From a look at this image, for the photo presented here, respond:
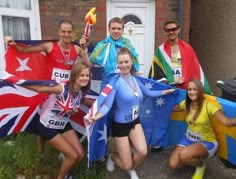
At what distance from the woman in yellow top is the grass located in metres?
1.06

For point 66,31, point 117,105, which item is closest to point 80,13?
point 66,31

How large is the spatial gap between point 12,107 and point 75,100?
867 millimetres

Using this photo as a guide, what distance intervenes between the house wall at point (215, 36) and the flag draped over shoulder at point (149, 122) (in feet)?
11.9

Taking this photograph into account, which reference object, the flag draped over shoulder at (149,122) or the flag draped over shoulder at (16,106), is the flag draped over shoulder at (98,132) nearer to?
the flag draped over shoulder at (149,122)

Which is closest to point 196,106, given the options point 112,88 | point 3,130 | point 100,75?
point 112,88

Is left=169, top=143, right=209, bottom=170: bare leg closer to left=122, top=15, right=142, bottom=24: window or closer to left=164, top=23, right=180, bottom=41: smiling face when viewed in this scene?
left=164, top=23, right=180, bottom=41: smiling face

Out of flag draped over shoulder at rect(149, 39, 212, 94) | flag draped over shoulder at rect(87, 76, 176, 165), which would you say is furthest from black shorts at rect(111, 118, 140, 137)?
flag draped over shoulder at rect(149, 39, 212, 94)

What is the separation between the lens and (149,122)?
158 inches

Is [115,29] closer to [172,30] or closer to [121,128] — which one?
[172,30]

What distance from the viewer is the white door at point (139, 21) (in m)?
5.91

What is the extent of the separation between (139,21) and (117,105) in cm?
305

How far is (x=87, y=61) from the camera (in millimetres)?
3633

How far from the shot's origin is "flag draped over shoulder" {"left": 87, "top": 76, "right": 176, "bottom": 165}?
3.54m

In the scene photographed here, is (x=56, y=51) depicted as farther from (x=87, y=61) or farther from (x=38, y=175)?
(x=38, y=175)
